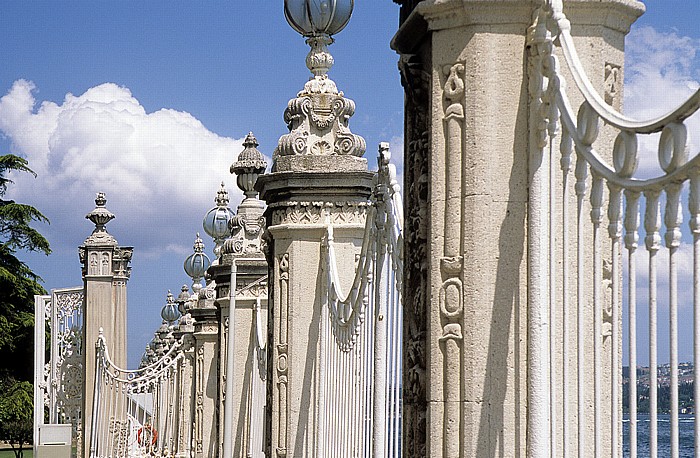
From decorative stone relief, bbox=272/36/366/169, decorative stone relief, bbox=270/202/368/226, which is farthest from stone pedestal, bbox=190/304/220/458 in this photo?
decorative stone relief, bbox=272/36/366/169

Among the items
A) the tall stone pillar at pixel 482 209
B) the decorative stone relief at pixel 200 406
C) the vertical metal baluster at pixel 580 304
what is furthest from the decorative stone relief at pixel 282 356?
the decorative stone relief at pixel 200 406

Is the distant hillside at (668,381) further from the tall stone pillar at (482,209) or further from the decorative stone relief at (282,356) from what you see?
the decorative stone relief at (282,356)

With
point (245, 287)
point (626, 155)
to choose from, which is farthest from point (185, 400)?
point (626, 155)

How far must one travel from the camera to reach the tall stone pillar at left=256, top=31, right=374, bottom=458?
28.6ft

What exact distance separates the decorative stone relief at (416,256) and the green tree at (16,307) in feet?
105

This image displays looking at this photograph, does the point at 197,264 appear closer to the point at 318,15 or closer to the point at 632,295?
the point at 318,15

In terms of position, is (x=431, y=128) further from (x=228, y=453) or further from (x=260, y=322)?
(x=228, y=453)

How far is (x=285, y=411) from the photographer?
29.5 ft

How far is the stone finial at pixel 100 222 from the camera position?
83.7ft

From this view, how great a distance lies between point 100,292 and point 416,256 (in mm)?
21203

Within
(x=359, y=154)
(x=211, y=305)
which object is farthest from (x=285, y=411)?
(x=211, y=305)

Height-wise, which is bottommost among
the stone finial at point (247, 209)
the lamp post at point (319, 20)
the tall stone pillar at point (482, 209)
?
the tall stone pillar at point (482, 209)

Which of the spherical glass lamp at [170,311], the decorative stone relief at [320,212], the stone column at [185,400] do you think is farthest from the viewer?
the spherical glass lamp at [170,311]

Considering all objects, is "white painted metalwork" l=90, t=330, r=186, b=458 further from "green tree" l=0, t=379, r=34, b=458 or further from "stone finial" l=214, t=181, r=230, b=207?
"green tree" l=0, t=379, r=34, b=458
